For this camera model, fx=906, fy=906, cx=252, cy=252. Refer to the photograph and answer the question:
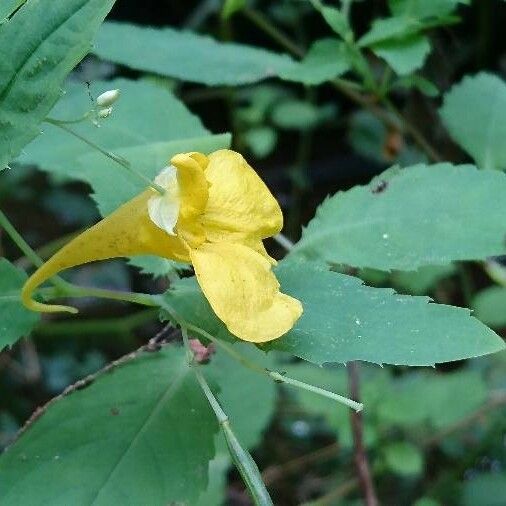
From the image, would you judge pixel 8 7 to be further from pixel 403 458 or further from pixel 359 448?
pixel 403 458

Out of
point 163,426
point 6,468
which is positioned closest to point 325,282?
point 163,426

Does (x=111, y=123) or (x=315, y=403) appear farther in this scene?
(x=315, y=403)

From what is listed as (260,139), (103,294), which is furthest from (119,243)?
(260,139)

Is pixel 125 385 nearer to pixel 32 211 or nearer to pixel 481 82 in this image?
pixel 481 82

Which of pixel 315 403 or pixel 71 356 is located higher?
pixel 315 403

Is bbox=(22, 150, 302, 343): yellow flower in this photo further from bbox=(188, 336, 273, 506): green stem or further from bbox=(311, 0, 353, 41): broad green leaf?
bbox=(311, 0, 353, 41): broad green leaf

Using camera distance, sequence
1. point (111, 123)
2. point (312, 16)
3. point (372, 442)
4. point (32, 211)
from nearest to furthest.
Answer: point (111, 123) → point (372, 442) → point (312, 16) → point (32, 211)

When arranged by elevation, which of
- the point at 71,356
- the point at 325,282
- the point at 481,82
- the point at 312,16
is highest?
the point at 325,282

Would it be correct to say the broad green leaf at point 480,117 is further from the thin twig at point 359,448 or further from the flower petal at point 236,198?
the flower petal at point 236,198
